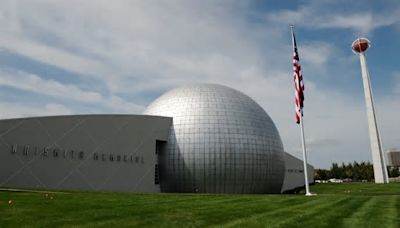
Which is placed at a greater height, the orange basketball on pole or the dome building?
the orange basketball on pole

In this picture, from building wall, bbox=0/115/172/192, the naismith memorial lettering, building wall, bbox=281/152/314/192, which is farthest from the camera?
building wall, bbox=281/152/314/192

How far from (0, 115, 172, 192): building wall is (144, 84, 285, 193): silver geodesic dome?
1937 mm

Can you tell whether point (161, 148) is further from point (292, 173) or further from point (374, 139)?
point (374, 139)

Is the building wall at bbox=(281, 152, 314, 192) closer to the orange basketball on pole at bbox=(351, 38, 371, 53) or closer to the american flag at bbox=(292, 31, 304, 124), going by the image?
the american flag at bbox=(292, 31, 304, 124)

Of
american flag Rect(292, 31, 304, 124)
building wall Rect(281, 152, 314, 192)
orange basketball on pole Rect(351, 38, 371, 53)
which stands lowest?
building wall Rect(281, 152, 314, 192)

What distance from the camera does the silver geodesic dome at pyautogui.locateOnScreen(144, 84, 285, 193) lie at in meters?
38.0

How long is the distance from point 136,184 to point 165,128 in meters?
6.94

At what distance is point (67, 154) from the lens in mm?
30734

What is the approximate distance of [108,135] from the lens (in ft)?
112

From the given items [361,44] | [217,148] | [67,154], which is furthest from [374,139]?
[67,154]

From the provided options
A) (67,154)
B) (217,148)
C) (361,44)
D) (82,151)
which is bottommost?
(67,154)

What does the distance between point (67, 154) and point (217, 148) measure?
15.3 m

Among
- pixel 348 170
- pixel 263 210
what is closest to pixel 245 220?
pixel 263 210

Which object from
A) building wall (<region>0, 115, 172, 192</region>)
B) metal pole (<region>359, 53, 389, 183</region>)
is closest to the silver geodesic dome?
building wall (<region>0, 115, 172, 192</region>)
